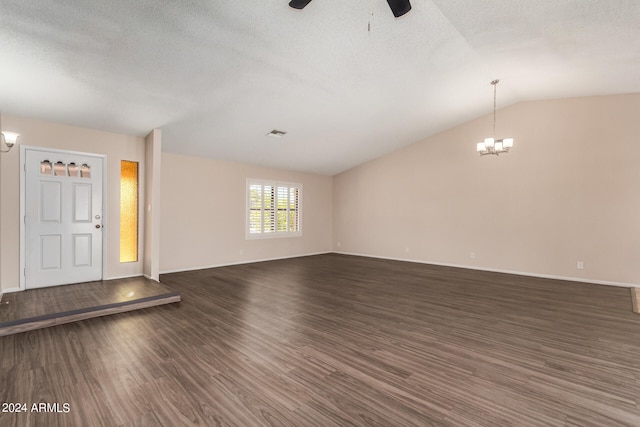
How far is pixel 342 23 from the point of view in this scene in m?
3.29

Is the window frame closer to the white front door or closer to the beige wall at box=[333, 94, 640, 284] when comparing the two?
the beige wall at box=[333, 94, 640, 284]

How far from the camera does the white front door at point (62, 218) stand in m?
4.50

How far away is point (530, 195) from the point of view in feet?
20.7

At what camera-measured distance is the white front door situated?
177 inches

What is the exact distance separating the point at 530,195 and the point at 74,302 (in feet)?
26.5

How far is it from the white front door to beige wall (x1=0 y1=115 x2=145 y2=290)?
12 cm

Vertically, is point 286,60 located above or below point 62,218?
above

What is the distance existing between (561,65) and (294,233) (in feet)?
22.4

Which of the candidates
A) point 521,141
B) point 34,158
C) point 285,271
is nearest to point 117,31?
point 34,158

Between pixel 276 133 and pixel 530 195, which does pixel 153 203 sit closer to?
pixel 276 133

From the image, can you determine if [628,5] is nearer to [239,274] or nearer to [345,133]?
[345,133]

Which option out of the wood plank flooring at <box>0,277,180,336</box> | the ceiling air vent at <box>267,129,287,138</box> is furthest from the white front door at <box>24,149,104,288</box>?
the ceiling air vent at <box>267,129,287,138</box>

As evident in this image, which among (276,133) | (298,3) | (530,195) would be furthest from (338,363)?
(530,195)

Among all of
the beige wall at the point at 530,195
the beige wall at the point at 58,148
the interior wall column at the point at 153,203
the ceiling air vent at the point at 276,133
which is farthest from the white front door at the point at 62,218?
the beige wall at the point at 530,195
